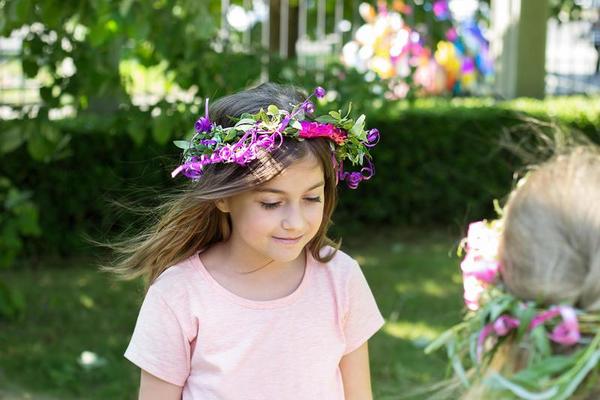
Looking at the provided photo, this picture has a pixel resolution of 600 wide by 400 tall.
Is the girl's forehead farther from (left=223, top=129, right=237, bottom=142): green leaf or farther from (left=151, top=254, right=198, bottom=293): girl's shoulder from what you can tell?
Result: (left=151, top=254, right=198, bottom=293): girl's shoulder

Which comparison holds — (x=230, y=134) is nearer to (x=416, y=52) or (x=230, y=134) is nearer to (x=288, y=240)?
(x=288, y=240)

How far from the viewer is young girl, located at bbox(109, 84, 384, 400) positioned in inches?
92.4

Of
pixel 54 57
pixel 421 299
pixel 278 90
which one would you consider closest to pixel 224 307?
pixel 278 90

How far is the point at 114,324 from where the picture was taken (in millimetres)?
5512

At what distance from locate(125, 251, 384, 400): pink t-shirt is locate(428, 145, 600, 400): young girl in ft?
2.91

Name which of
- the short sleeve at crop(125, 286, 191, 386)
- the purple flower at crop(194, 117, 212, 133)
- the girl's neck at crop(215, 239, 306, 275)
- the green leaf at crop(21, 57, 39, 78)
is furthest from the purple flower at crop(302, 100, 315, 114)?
the green leaf at crop(21, 57, 39, 78)

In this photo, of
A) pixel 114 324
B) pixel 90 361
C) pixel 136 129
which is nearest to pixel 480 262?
pixel 136 129

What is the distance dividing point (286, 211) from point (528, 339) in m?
0.96

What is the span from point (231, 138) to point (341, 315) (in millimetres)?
486

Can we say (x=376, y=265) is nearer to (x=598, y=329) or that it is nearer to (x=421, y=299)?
(x=421, y=299)

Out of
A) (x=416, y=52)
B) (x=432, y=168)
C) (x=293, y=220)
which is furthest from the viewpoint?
(x=416, y=52)

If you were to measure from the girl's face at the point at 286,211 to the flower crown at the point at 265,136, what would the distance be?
7 cm

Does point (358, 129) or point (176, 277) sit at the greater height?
point (358, 129)

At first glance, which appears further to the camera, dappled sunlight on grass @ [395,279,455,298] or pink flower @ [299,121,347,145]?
dappled sunlight on grass @ [395,279,455,298]
